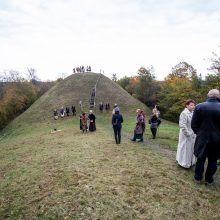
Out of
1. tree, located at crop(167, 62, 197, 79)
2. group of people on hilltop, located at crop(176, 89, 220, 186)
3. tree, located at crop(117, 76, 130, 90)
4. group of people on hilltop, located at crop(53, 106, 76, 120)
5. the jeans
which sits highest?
tree, located at crop(167, 62, 197, 79)

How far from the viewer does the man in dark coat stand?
27.3 ft

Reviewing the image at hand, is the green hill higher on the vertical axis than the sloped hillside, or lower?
lower

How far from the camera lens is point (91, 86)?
206ft

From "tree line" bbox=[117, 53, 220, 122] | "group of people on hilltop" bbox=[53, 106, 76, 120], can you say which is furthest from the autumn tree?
"group of people on hilltop" bbox=[53, 106, 76, 120]

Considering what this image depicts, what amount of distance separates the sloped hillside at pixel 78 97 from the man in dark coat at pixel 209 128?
1542 inches

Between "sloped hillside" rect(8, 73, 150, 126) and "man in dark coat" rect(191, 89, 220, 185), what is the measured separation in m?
39.2

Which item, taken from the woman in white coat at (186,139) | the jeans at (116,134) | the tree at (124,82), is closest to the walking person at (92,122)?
the jeans at (116,134)

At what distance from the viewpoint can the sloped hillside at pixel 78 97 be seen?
5122 cm

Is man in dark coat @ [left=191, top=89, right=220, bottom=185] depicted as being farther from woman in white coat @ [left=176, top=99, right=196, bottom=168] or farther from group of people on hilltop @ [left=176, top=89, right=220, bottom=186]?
woman in white coat @ [left=176, top=99, right=196, bottom=168]

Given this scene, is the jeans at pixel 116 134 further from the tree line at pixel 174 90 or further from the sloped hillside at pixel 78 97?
the sloped hillside at pixel 78 97

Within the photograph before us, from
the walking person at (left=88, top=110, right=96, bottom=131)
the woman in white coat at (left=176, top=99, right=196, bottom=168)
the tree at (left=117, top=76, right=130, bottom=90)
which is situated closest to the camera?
the woman in white coat at (left=176, top=99, right=196, bottom=168)

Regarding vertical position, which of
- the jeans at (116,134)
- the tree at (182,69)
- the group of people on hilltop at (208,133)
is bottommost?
the jeans at (116,134)

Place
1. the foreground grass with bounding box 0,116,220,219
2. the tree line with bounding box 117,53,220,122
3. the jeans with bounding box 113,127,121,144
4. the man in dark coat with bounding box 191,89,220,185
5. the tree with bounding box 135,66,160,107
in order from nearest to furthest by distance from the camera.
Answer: the foreground grass with bounding box 0,116,220,219 < the man in dark coat with bounding box 191,89,220,185 < the jeans with bounding box 113,127,121,144 < the tree line with bounding box 117,53,220,122 < the tree with bounding box 135,66,160,107

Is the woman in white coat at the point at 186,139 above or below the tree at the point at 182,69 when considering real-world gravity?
below
